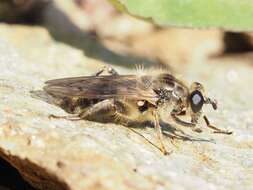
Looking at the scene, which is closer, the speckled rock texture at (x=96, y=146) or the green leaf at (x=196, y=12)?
the speckled rock texture at (x=96, y=146)

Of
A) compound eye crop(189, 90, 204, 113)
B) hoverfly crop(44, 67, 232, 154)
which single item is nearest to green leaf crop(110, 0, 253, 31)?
hoverfly crop(44, 67, 232, 154)

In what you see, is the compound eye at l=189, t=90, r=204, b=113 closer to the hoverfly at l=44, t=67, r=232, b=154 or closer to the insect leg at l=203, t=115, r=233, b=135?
the hoverfly at l=44, t=67, r=232, b=154

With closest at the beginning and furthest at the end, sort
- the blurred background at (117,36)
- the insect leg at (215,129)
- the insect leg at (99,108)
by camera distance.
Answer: the insect leg at (99,108), the insect leg at (215,129), the blurred background at (117,36)

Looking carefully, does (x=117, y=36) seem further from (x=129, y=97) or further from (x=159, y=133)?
(x=159, y=133)

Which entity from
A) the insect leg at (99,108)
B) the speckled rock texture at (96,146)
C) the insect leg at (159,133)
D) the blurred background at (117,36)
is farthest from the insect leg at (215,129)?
the blurred background at (117,36)

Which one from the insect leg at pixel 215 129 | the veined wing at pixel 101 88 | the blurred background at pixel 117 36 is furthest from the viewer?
the blurred background at pixel 117 36

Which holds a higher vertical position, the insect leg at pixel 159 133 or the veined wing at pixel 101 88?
the veined wing at pixel 101 88

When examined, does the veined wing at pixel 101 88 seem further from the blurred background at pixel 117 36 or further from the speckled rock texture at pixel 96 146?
the blurred background at pixel 117 36

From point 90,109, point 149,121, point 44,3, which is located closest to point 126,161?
point 90,109
